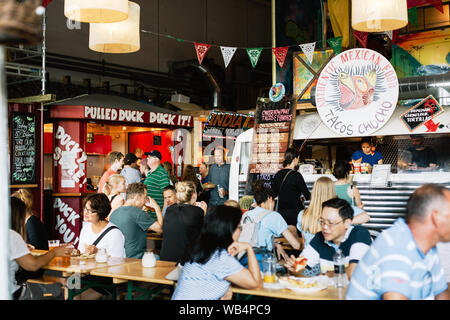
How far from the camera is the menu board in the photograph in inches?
328

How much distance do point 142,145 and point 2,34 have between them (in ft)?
37.7

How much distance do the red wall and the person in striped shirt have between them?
414 inches

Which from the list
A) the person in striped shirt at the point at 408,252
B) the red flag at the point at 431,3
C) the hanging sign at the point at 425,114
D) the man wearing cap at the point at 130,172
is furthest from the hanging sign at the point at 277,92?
the person in striped shirt at the point at 408,252

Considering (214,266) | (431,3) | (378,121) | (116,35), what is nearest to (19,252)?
(214,266)

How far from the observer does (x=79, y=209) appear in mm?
9508

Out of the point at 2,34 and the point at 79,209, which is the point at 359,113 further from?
the point at 2,34

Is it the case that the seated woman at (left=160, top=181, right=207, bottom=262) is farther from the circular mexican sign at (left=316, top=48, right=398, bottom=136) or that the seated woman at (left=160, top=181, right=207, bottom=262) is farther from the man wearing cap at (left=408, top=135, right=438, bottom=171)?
the man wearing cap at (left=408, top=135, right=438, bottom=171)

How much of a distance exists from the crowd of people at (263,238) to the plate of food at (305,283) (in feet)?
0.63

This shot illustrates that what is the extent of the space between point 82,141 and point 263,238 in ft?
19.8

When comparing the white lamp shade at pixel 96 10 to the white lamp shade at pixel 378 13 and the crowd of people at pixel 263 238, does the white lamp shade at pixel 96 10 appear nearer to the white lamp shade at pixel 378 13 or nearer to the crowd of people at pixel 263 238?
the crowd of people at pixel 263 238

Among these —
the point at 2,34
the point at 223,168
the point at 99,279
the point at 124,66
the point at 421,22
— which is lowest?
the point at 99,279

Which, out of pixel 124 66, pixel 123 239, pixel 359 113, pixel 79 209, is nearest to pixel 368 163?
pixel 359 113

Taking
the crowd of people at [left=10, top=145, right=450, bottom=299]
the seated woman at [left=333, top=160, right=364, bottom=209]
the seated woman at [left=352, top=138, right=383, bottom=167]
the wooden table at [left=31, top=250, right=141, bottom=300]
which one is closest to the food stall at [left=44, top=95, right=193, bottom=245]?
the crowd of people at [left=10, top=145, right=450, bottom=299]

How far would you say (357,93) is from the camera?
7785mm
